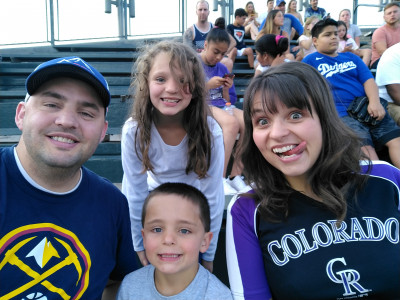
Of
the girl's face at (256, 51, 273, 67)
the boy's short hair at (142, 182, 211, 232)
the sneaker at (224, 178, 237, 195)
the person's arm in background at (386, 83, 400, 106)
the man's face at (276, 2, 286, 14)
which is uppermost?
the man's face at (276, 2, 286, 14)

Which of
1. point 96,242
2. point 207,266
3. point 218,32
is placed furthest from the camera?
point 218,32

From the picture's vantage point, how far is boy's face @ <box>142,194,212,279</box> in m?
1.41

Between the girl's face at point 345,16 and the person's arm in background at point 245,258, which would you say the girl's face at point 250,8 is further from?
the person's arm in background at point 245,258

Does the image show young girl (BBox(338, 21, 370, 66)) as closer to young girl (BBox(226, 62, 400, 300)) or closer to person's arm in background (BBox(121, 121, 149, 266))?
person's arm in background (BBox(121, 121, 149, 266))

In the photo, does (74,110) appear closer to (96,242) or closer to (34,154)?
(34,154)

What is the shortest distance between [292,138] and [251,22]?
776 centimetres

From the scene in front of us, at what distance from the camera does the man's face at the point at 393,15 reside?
4.99 m

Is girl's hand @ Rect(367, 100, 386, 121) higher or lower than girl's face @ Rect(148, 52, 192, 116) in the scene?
lower

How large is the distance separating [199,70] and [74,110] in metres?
0.98

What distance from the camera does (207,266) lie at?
192cm

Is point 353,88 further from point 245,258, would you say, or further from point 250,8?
point 250,8

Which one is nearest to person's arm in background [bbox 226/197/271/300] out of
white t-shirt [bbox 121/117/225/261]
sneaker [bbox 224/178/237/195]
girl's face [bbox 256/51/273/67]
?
white t-shirt [bbox 121/117/225/261]

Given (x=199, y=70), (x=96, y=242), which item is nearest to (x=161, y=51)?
(x=199, y=70)

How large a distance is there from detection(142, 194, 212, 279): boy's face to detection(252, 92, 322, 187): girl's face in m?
0.49
